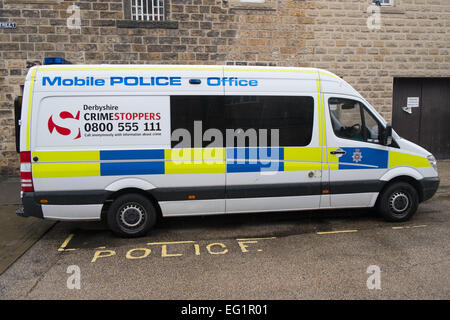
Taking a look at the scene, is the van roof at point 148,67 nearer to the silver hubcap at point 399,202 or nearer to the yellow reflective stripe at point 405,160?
the yellow reflective stripe at point 405,160

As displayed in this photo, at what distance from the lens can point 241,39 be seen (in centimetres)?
1014

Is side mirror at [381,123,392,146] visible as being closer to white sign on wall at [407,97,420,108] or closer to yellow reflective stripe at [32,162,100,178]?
yellow reflective stripe at [32,162,100,178]

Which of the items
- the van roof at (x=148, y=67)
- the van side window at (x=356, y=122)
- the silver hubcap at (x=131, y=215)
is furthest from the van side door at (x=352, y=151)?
the silver hubcap at (x=131, y=215)

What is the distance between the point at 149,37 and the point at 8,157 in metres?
4.89

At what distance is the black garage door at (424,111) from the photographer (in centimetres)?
1145

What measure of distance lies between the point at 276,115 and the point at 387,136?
181 cm

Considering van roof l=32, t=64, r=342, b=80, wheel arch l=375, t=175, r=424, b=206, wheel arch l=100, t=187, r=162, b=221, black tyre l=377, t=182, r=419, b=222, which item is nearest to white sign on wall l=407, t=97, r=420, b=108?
wheel arch l=375, t=175, r=424, b=206

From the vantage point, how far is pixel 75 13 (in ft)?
31.1

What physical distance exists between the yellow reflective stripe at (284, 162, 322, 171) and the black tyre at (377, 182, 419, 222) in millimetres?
1263

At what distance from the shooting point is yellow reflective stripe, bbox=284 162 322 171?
568 centimetres

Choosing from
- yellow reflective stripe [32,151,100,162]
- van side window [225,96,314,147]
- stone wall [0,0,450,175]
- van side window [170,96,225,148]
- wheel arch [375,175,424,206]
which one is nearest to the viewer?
yellow reflective stripe [32,151,100,162]

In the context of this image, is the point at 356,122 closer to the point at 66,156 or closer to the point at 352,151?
the point at 352,151

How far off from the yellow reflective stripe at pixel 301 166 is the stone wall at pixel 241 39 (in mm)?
5277

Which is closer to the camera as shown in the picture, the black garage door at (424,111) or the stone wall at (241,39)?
the stone wall at (241,39)
